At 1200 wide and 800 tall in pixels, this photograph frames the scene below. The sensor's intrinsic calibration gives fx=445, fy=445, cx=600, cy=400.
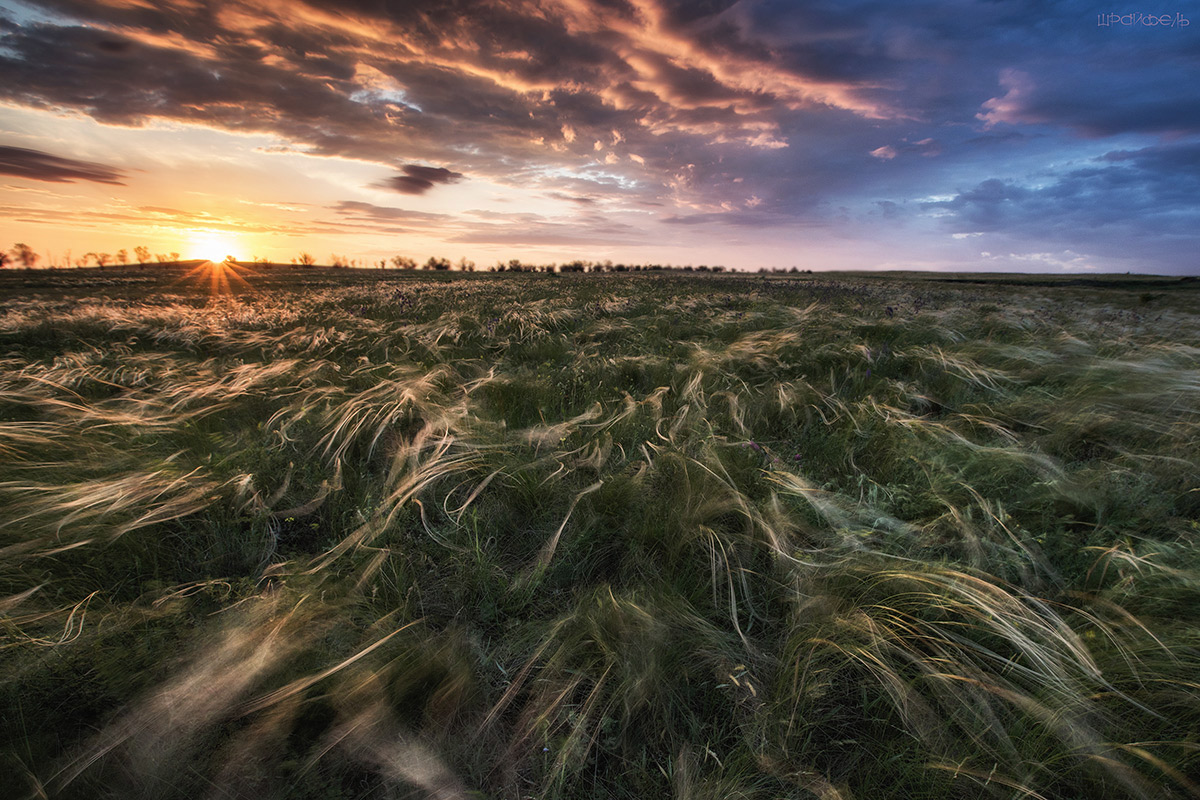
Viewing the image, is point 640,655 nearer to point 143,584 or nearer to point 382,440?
point 143,584

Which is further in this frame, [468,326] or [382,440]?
[468,326]

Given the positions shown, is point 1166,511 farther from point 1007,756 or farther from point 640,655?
point 640,655

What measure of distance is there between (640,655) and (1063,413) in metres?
3.24

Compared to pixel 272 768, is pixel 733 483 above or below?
above

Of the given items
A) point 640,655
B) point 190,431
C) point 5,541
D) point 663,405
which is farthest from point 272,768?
point 663,405

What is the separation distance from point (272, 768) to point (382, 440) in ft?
6.04

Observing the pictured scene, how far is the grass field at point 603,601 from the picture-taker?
3.37 ft

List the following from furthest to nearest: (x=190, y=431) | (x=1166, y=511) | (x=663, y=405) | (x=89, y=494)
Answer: (x=663, y=405), (x=190, y=431), (x=1166, y=511), (x=89, y=494)

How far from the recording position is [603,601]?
141cm

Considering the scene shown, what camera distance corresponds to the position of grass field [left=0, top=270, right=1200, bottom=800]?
A: 40.5 inches

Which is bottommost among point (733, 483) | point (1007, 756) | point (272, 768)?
point (272, 768)

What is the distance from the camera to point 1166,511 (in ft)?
6.36

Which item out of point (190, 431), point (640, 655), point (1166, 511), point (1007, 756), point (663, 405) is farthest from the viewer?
point (663, 405)

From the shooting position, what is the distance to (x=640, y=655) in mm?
1237
